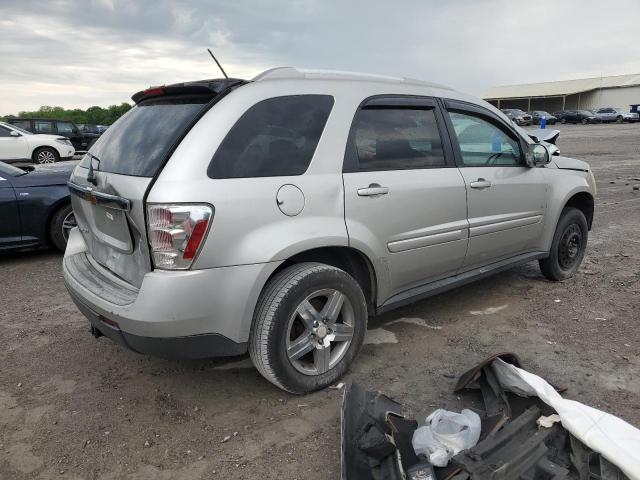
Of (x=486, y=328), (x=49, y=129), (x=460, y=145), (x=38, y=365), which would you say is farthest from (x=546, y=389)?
(x=49, y=129)

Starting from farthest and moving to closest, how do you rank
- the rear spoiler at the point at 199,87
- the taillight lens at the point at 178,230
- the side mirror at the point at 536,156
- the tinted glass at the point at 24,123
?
the tinted glass at the point at 24,123
the side mirror at the point at 536,156
the rear spoiler at the point at 199,87
the taillight lens at the point at 178,230

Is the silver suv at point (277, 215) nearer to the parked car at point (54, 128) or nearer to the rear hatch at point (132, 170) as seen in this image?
the rear hatch at point (132, 170)

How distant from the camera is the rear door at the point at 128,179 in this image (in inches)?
104

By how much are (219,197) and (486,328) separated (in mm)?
2442

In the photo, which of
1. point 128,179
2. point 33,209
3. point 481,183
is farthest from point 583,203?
point 33,209

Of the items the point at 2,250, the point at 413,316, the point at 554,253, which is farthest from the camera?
the point at 2,250

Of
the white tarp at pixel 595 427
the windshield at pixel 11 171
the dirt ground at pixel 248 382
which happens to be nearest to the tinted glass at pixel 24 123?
Answer: the windshield at pixel 11 171

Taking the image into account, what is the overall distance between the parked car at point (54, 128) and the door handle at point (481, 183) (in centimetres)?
1835

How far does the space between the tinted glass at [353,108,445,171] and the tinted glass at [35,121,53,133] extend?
20.4 meters

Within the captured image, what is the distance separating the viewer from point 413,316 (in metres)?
4.21

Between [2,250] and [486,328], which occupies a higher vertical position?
[2,250]

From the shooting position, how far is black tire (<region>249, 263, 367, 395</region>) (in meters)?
2.73

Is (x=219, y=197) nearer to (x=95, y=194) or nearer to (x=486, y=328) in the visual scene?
(x=95, y=194)

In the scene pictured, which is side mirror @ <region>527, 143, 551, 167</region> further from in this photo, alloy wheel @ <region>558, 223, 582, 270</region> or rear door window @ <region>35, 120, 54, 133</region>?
rear door window @ <region>35, 120, 54, 133</region>
